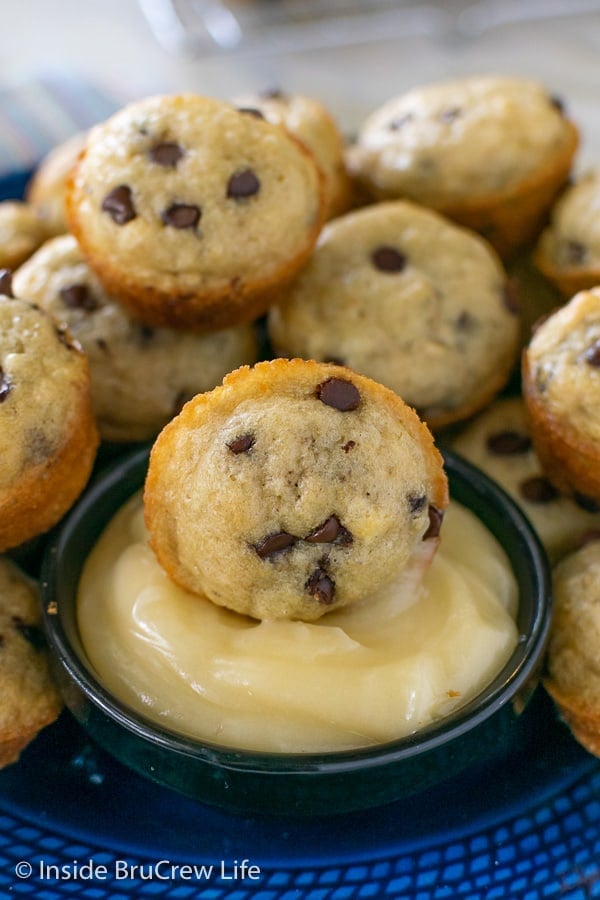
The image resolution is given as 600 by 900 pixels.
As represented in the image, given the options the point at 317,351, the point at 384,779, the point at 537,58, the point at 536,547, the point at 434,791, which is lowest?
the point at 537,58

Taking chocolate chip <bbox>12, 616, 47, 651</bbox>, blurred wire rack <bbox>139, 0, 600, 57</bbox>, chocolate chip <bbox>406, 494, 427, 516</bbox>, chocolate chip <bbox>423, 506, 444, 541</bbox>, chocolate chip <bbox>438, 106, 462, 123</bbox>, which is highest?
chocolate chip <bbox>438, 106, 462, 123</bbox>

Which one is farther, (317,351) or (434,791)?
(317,351)

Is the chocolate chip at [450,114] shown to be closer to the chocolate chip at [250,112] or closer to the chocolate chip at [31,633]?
the chocolate chip at [250,112]

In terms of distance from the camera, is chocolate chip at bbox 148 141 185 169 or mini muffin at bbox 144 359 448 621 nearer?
mini muffin at bbox 144 359 448 621

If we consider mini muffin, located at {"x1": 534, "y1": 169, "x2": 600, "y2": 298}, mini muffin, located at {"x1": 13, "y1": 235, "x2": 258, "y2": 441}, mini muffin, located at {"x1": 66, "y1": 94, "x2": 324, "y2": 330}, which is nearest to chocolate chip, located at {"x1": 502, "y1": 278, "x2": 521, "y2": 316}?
mini muffin, located at {"x1": 534, "y1": 169, "x2": 600, "y2": 298}

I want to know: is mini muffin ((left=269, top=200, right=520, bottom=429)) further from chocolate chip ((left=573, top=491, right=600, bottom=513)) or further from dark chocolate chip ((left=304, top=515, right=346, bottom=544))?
dark chocolate chip ((left=304, top=515, right=346, bottom=544))

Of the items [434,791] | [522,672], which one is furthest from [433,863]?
[522,672]

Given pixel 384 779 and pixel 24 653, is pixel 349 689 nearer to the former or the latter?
pixel 384 779
